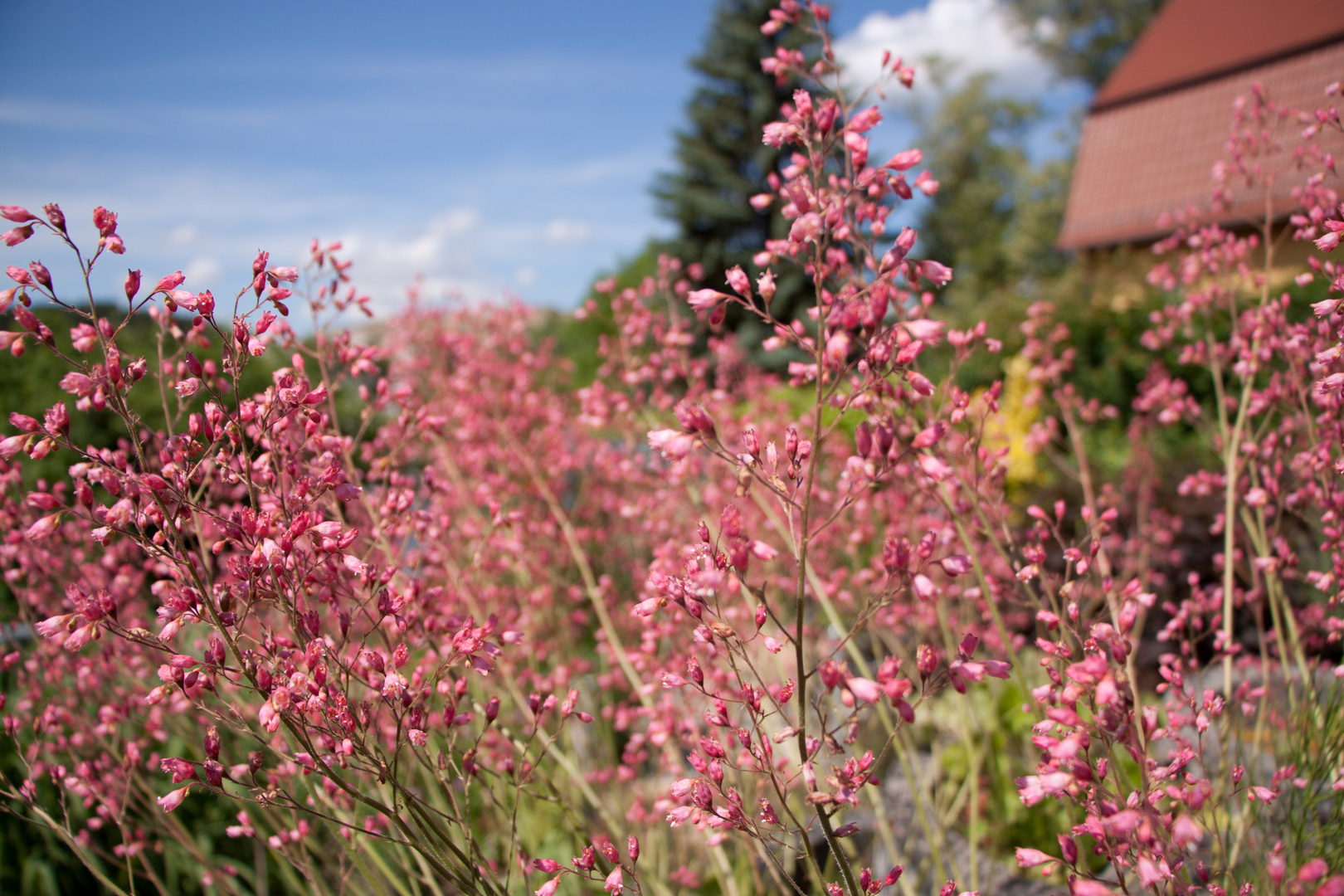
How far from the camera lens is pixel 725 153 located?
Answer: 67.9 feet

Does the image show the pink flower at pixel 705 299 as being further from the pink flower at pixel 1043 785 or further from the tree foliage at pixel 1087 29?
the tree foliage at pixel 1087 29

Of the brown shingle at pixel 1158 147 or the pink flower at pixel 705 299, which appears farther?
the brown shingle at pixel 1158 147

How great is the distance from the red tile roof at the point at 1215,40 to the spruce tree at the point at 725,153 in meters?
7.75

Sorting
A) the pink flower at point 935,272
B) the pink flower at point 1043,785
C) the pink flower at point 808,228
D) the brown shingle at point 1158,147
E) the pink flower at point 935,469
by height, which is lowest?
the pink flower at point 1043,785

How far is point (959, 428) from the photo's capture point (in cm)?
220

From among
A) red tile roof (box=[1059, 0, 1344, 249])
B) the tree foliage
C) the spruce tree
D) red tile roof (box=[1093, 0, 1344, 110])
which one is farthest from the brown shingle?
the tree foliage

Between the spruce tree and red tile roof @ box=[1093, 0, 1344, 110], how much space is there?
7753 mm

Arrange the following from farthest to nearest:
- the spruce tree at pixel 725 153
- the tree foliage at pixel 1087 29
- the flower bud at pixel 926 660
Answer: the tree foliage at pixel 1087 29, the spruce tree at pixel 725 153, the flower bud at pixel 926 660

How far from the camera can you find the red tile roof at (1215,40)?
47.9 feet

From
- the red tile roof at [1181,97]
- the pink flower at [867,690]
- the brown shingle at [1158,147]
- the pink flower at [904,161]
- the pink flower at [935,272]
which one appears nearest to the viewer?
the pink flower at [867,690]

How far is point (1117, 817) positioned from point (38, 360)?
8.79 meters

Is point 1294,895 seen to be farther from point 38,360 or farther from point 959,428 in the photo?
point 38,360

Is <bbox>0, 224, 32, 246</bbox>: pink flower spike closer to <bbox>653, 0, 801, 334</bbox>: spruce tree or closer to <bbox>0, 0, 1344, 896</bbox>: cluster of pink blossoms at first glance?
<bbox>0, 0, 1344, 896</bbox>: cluster of pink blossoms

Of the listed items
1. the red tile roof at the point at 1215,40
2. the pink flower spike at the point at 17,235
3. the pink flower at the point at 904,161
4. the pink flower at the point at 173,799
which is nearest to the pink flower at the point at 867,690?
the pink flower at the point at 904,161
